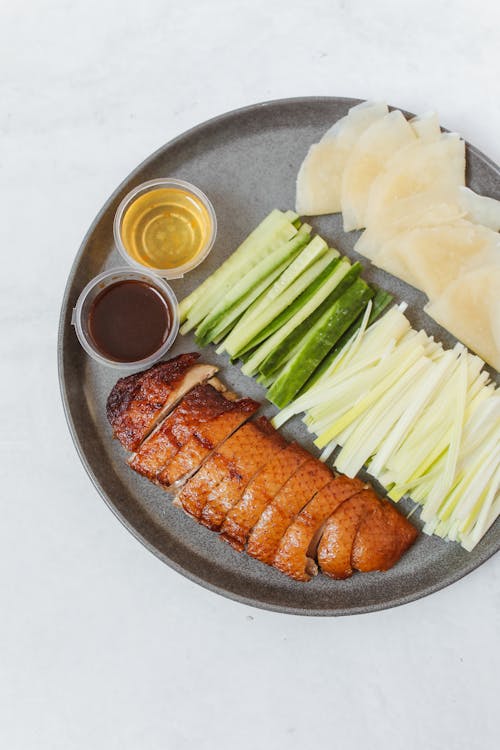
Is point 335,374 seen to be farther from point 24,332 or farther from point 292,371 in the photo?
point 24,332

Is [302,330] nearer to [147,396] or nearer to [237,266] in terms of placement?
[237,266]

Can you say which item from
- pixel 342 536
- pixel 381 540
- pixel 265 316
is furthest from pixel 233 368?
pixel 381 540

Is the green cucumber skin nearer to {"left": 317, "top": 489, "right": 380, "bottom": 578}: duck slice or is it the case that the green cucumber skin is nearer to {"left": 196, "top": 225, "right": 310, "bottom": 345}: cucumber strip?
{"left": 196, "top": 225, "right": 310, "bottom": 345}: cucumber strip

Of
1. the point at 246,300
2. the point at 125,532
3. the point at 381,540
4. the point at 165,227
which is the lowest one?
the point at 125,532

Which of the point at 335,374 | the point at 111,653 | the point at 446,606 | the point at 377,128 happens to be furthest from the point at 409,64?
the point at 111,653

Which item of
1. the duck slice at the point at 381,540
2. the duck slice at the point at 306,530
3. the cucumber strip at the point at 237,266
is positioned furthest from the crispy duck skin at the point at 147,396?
the duck slice at the point at 381,540

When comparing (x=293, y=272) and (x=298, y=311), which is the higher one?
(x=293, y=272)
